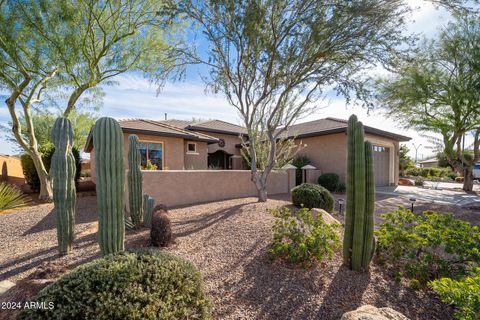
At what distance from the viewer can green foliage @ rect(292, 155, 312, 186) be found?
14.9m

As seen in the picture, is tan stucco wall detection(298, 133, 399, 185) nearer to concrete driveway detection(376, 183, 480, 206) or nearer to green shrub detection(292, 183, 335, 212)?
concrete driveway detection(376, 183, 480, 206)

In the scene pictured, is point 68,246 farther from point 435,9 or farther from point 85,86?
point 435,9

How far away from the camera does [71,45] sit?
10031 millimetres

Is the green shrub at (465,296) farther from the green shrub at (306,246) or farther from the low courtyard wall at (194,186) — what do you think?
the low courtyard wall at (194,186)

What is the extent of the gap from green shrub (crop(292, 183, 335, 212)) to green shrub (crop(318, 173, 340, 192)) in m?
5.80

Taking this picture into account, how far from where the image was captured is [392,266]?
3.92 m

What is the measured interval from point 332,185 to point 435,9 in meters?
9.25

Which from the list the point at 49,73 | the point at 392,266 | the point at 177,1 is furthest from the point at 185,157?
the point at 392,266

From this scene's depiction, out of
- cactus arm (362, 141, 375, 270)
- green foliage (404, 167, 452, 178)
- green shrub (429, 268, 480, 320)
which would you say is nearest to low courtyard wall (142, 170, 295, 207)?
cactus arm (362, 141, 375, 270)

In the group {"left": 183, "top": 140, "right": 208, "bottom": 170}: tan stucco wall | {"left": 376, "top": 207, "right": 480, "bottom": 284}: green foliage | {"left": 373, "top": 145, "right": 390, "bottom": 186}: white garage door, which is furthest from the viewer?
{"left": 373, "top": 145, "right": 390, "bottom": 186}: white garage door

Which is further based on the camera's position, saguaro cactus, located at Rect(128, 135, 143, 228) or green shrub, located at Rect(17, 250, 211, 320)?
saguaro cactus, located at Rect(128, 135, 143, 228)

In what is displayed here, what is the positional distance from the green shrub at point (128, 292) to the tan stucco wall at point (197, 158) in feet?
40.0

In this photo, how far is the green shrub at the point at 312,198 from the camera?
7.95m

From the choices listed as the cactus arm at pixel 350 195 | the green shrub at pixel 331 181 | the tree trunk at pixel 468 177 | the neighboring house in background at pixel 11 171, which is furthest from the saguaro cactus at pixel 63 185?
the tree trunk at pixel 468 177
